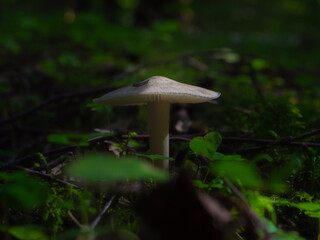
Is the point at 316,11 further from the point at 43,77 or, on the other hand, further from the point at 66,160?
the point at 66,160

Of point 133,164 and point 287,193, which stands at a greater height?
point 133,164

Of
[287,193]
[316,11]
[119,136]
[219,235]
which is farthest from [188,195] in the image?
[316,11]

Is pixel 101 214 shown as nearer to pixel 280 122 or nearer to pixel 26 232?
pixel 26 232

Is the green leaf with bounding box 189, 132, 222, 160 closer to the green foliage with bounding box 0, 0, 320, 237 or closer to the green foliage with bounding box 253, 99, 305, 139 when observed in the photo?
the green foliage with bounding box 0, 0, 320, 237

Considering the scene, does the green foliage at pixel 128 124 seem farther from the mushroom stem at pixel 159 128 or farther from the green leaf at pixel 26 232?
the mushroom stem at pixel 159 128

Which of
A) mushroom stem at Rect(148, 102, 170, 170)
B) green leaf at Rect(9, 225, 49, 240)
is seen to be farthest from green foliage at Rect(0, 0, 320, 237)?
mushroom stem at Rect(148, 102, 170, 170)

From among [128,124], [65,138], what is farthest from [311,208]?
[128,124]
